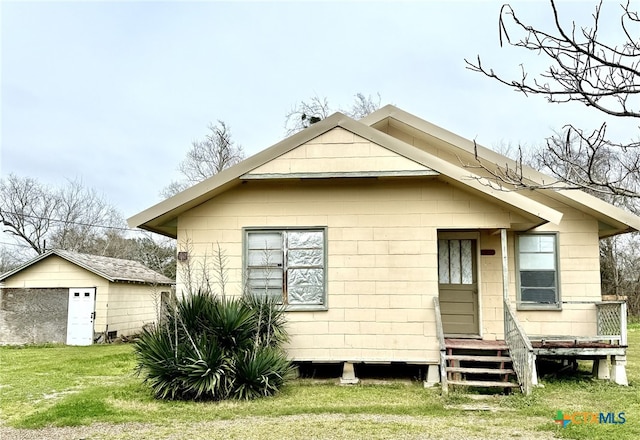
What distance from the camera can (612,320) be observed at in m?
9.34

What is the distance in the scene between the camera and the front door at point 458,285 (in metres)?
10.4

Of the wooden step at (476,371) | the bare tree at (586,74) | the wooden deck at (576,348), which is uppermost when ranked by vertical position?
the bare tree at (586,74)

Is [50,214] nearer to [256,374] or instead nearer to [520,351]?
[256,374]

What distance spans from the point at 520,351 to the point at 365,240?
3001 mm

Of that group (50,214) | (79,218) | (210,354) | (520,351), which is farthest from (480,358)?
(79,218)

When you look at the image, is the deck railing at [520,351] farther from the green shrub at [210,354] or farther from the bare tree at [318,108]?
the bare tree at [318,108]

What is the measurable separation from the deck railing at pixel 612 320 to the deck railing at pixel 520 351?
1.66m

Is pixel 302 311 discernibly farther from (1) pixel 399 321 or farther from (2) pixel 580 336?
(2) pixel 580 336

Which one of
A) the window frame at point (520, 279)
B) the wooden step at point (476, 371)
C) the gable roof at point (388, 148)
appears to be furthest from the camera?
the window frame at point (520, 279)

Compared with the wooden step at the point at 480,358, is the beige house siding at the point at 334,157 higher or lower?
higher

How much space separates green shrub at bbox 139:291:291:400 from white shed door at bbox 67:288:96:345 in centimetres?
1110

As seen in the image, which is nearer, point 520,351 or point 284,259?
point 520,351

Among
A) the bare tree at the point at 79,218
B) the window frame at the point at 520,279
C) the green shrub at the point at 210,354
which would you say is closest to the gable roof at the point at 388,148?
the window frame at the point at 520,279

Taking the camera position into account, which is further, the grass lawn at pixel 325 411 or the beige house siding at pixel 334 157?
the beige house siding at pixel 334 157
